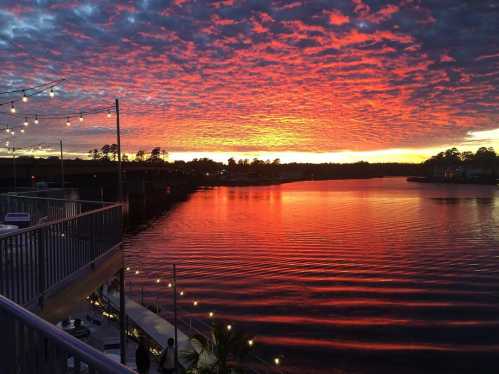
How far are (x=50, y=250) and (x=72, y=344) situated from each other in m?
5.72

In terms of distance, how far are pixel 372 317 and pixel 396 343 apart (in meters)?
3.62

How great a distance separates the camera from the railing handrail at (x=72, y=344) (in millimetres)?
2033

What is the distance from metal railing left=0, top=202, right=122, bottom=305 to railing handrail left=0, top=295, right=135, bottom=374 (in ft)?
11.0

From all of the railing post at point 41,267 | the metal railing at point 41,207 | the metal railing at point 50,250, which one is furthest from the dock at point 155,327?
the railing post at point 41,267

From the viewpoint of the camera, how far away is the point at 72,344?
2.31 metres

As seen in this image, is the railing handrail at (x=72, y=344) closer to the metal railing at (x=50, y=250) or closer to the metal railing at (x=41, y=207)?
the metal railing at (x=50, y=250)

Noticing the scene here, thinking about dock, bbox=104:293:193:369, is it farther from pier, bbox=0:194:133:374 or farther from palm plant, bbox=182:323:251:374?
pier, bbox=0:194:133:374

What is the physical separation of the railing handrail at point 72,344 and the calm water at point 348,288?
18.2 m

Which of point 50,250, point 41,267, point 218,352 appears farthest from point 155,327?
point 41,267

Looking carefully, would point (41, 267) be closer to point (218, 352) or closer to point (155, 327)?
point (218, 352)

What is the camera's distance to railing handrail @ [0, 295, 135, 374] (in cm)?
203

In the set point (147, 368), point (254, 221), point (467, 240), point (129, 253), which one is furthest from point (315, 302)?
point (254, 221)

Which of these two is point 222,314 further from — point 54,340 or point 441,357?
point 54,340

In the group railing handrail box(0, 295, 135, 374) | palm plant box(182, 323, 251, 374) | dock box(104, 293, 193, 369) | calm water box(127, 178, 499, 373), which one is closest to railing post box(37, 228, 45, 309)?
railing handrail box(0, 295, 135, 374)
